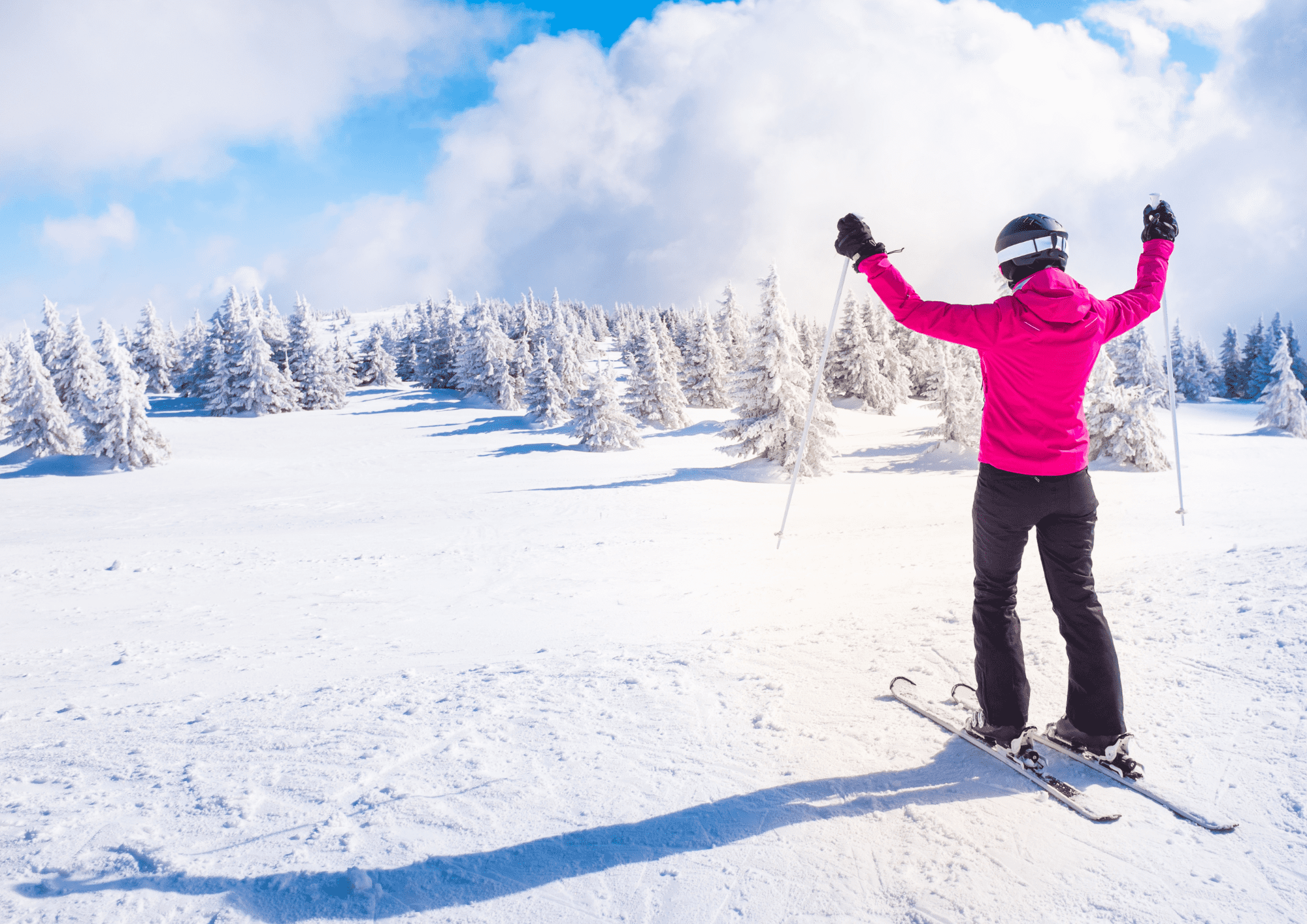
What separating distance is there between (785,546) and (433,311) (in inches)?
4223

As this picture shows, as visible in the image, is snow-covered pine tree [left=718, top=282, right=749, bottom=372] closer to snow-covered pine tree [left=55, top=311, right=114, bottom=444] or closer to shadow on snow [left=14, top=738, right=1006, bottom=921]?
snow-covered pine tree [left=55, top=311, right=114, bottom=444]

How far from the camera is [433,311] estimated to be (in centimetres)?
10719

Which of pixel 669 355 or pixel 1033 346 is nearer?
pixel 1033 346

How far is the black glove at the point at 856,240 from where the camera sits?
10.8 ft

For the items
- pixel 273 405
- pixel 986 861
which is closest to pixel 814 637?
pixel 986 861

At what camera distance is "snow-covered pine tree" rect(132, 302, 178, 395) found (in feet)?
214

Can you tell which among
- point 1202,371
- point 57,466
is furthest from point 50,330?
point 1202,371

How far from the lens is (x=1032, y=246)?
304 cm

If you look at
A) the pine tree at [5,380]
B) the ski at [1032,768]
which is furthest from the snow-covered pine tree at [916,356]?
the pine tree at [5,380]

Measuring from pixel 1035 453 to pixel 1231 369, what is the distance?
91.6 meters

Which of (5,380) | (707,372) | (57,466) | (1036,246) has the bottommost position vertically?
(57,466)

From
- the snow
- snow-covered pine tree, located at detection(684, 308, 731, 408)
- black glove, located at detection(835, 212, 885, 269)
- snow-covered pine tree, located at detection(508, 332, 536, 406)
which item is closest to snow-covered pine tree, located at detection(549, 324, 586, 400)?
snow-covered pine tree, located at detection(508, 332, 536, 406)

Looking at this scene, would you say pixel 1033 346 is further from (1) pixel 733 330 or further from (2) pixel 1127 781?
(1) pixel 733 330

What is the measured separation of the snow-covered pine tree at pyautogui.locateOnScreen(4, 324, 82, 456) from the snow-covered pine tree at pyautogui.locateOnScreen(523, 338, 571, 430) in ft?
82.9
